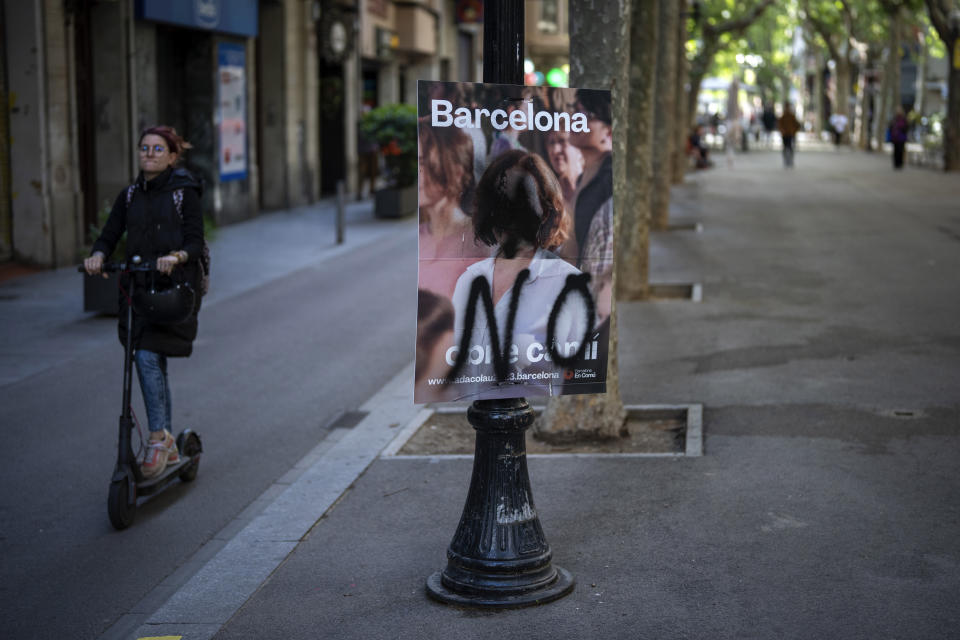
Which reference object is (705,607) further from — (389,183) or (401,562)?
(389,183)

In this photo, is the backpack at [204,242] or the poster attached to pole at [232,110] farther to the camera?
the poster attached to pole at [232,110]

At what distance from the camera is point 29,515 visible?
648 cm

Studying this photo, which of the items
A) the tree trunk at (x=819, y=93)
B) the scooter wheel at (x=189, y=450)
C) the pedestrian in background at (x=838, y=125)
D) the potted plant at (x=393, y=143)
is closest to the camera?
the scooter wheel at (x=189, y=450)

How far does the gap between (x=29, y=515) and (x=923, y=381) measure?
234 inches

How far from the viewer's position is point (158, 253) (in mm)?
6566

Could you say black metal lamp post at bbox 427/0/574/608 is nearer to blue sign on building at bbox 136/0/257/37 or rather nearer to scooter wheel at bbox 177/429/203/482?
scooter wheel at bbox 177/429/203/482

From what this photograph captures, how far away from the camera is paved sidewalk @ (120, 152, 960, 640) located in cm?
475

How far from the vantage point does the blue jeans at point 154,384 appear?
21.5ft

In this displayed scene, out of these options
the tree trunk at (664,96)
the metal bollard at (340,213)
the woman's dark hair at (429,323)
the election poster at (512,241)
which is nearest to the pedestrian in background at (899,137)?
the tree trunk at (664,96)

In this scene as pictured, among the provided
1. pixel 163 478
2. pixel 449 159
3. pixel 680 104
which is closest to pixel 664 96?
pixel 680 104

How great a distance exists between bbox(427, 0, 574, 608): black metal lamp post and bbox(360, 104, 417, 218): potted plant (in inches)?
752

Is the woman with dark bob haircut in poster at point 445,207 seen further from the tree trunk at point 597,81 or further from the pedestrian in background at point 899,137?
the pedestrian in background at point 899,137

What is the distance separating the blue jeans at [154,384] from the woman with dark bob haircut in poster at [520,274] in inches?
89.1

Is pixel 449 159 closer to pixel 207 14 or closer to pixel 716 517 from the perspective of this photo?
pixel 716 517
